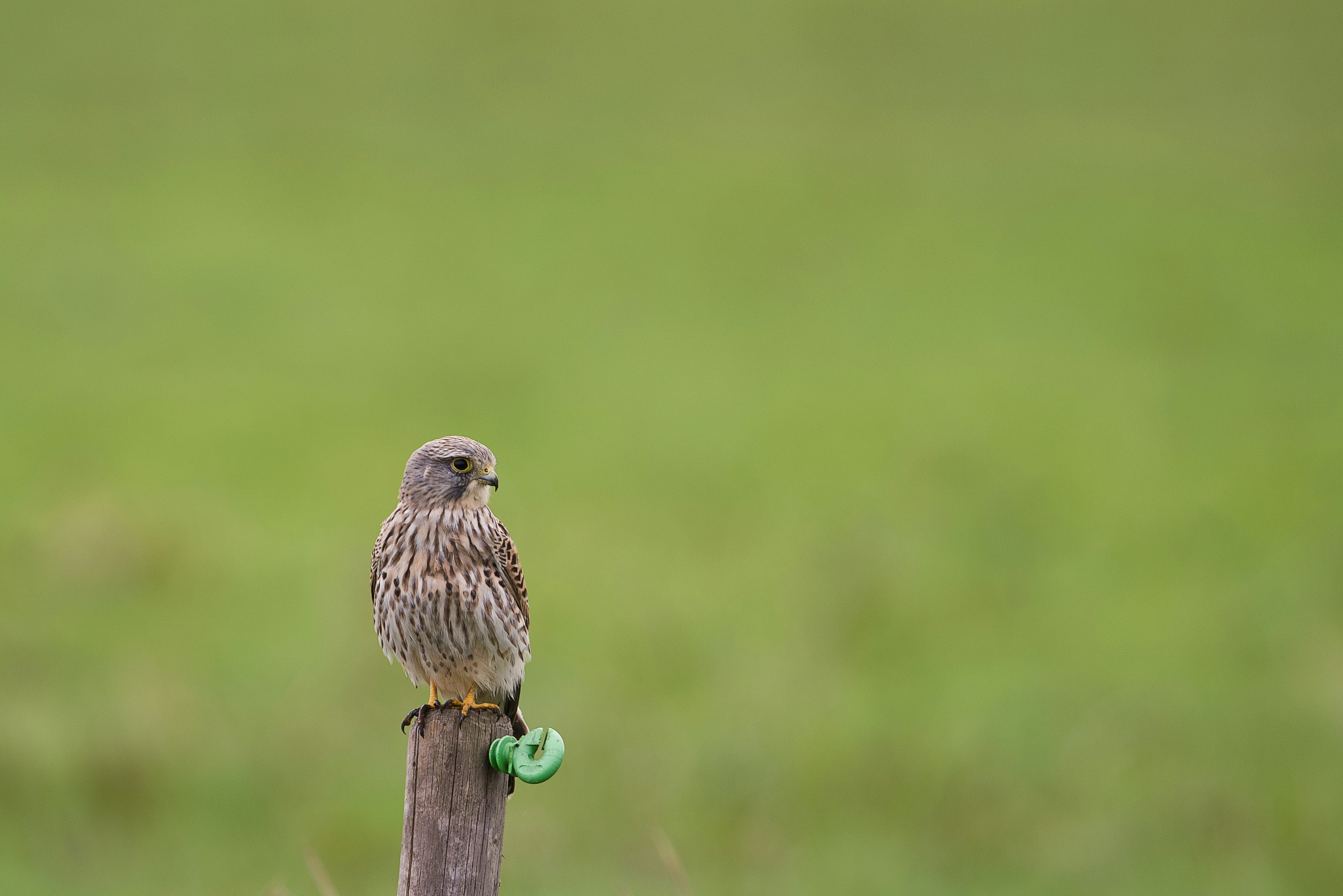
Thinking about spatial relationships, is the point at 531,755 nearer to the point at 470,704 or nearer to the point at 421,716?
the point at 421,716

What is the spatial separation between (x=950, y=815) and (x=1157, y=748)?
201cm

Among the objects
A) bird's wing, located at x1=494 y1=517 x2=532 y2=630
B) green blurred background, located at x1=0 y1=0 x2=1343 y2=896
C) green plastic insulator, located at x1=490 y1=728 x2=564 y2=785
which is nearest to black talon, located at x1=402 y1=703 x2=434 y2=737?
green plastic insulator, located at x1=490 y1=728 x2=564 y2=785

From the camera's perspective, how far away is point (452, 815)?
12.1 ft

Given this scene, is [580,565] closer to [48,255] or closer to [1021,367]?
[1021,367]

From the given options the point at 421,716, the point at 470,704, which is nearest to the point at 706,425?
the point at 470,704

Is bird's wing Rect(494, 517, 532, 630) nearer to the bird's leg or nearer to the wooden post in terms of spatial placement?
the bird's leg

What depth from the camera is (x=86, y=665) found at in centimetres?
1136

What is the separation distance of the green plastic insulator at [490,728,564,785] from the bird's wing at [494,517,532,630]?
3.36 feet

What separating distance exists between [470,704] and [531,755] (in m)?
0.74

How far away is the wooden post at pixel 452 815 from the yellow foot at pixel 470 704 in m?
0.11

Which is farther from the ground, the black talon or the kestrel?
the kestrel

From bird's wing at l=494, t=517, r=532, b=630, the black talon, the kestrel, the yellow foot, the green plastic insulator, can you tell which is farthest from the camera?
bird's wing at l=494, t=517, r=532, b=630

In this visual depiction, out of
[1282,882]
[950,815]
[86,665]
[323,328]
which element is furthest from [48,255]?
[1282,882]

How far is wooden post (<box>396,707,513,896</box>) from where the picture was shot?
3.68 metres
